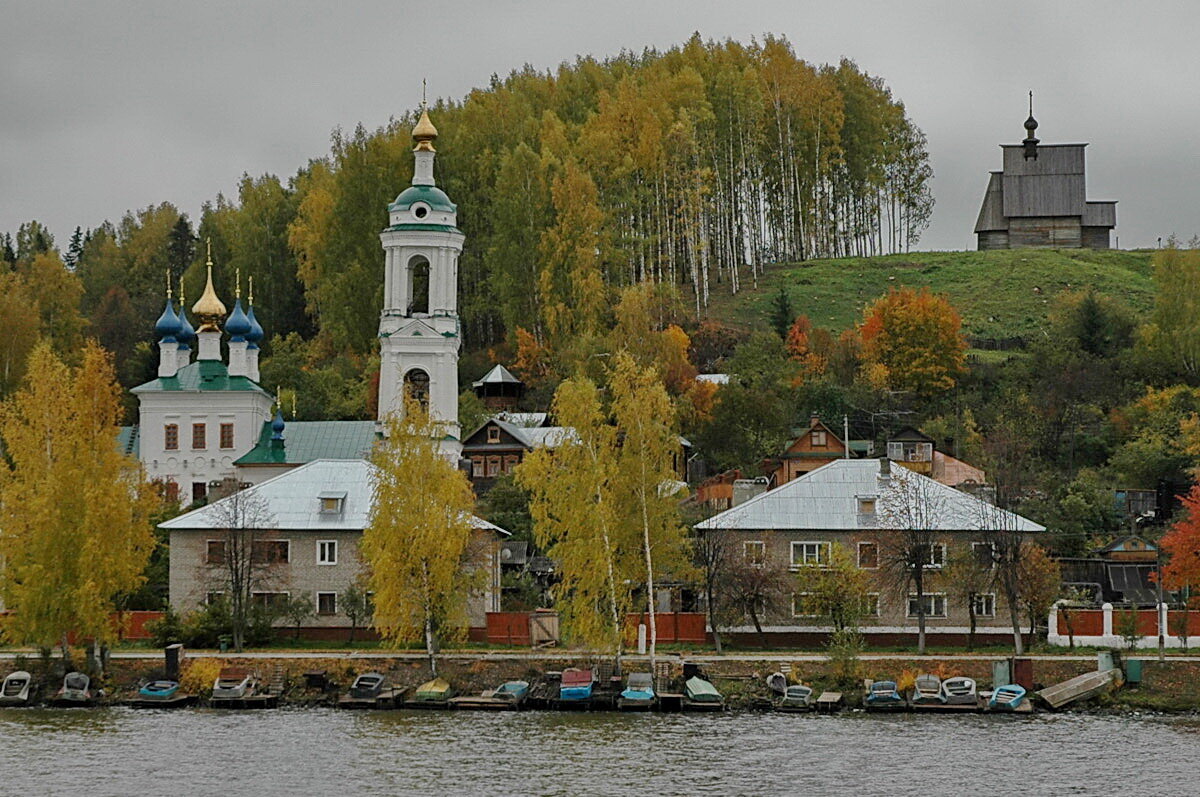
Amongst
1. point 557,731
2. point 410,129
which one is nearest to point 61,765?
point 557,731

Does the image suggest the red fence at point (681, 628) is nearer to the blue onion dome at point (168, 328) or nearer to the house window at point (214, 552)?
the house window at point (214, 552)

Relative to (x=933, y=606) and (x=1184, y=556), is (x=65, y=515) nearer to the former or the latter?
(x=933, y=606)

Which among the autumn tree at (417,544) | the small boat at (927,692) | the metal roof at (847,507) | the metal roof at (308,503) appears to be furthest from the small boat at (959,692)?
the metal roof at (308,503)

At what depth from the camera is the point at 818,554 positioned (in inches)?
2463

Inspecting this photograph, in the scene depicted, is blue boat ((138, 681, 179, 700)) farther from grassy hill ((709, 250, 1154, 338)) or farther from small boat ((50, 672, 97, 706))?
grassy hill ((709, 250, 1154, 338))

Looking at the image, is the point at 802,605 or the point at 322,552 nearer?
the point at 802,605

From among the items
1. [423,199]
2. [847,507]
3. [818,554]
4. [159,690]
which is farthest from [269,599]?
[423,199]

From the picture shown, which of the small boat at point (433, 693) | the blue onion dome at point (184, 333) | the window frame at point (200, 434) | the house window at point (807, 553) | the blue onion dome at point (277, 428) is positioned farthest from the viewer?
the blue onion dome at point (184, 333)

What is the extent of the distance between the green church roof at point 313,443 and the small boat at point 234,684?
28053mm

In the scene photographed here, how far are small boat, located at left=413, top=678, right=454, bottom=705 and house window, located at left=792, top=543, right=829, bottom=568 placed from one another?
12.5 meters

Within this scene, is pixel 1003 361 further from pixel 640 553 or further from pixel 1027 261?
pixel 640 553

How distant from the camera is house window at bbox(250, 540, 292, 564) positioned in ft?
207

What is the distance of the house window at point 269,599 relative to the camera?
6259cm

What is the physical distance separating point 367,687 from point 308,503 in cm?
1090
